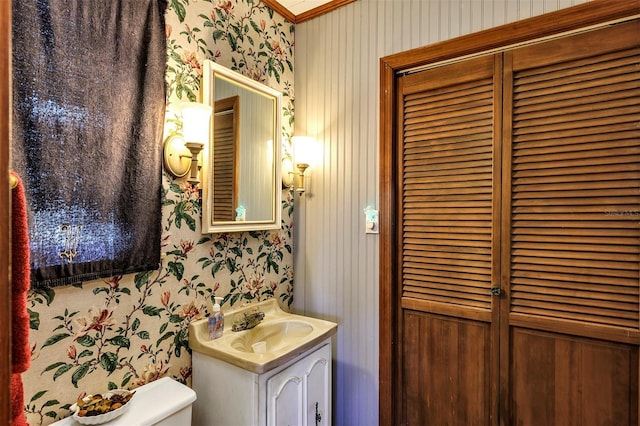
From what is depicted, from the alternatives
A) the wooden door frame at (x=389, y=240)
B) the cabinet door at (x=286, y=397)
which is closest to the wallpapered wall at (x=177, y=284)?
the cabinet door at (x=286, y=397)

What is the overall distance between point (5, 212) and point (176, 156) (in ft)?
3.31

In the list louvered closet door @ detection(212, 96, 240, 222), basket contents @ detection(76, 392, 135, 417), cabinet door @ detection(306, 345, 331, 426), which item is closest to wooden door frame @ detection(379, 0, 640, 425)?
cabinet door @ detection(306, 345, 331, 426)

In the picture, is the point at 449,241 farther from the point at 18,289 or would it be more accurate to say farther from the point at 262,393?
the point at 18,289

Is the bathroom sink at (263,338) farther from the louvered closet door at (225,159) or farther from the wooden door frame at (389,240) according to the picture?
the louvered closet door at (225,159)

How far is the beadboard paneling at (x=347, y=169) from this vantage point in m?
1.80

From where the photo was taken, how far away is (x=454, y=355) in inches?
64.4

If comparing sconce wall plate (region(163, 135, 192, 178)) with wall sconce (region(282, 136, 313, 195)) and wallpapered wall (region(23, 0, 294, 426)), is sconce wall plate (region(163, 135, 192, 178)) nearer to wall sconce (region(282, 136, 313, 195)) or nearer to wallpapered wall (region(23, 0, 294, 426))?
wallpapered wall (region(23, 0, 294, 426))

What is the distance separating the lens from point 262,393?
1.33 m

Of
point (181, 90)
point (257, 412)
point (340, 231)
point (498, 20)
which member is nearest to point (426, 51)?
point (498, 20)

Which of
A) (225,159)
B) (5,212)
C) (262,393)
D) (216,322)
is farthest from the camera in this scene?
(225,159)

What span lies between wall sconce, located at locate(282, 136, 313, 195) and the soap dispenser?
801mm

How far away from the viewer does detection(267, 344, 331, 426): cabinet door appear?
4.51ft

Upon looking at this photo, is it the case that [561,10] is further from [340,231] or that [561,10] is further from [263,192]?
[263,192]

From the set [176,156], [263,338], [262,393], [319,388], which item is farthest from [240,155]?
[319,388]
